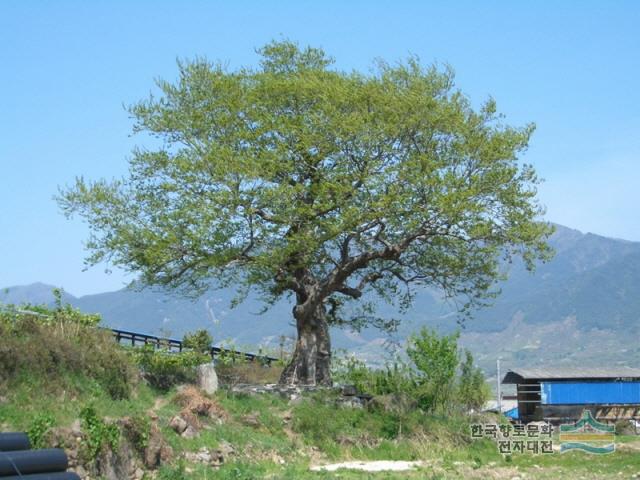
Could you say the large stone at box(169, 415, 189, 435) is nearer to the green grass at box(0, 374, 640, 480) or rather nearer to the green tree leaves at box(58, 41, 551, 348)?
the green grass at box(0, 374, 640, 480)

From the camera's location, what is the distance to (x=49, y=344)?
2462cm

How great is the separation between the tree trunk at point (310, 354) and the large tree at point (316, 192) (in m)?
0.05

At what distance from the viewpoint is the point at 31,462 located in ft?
51.0

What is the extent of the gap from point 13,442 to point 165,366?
13.9 m

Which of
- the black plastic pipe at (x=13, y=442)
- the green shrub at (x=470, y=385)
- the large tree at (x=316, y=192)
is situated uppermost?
the large tree at (x=316, y=192)

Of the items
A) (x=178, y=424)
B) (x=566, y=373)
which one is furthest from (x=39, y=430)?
(x=566, y=373)

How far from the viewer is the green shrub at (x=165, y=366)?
29.5 meters

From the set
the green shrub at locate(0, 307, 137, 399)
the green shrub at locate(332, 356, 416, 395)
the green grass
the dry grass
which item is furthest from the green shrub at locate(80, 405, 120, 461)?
the green shrub at locate(332, 356, 416, 395)

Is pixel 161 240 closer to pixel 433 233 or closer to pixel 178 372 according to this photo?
pixel 178 372

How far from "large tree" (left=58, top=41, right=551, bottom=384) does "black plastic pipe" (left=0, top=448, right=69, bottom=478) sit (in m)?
16.7

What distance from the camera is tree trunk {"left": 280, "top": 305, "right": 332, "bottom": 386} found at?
3516 cm

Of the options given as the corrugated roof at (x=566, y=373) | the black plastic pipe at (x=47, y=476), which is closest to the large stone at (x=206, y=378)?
the black plastic pipe at (x=47, y=476)

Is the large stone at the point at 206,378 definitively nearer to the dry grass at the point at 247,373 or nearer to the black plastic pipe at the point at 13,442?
Result: the dry grass at the point at 247,373

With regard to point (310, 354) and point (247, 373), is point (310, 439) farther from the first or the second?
point (247, 373)
